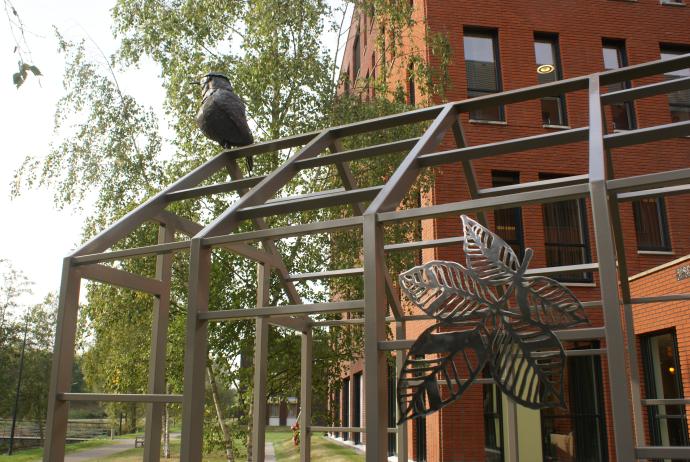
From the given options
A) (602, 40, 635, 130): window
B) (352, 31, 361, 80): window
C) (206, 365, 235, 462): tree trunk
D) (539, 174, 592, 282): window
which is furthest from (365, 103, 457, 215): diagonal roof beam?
(352, 31, 361, 80): window

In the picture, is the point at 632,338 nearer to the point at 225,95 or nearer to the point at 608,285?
the point at 608,285

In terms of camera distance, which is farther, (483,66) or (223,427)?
(483,66)

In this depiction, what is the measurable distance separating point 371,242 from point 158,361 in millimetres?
2114

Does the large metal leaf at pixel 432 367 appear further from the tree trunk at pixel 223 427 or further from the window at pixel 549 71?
the window at pixel 549 71

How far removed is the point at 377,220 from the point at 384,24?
1035cm

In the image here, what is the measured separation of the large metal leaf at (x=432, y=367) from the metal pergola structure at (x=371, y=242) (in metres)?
0.09

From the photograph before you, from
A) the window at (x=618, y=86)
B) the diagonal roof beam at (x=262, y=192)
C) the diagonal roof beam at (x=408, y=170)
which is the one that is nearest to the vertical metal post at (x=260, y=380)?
the diagonal roof beam at (x=262, y=192)

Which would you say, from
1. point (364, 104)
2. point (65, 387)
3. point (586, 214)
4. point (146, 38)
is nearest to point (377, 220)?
point (65, 387)

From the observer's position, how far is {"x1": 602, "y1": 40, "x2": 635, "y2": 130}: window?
47.8ft

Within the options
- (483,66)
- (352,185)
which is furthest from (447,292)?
(483,66)

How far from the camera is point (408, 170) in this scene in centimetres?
343

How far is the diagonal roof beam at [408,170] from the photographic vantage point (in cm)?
312

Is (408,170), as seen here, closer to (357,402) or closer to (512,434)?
(512,434)

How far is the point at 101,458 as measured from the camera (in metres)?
23.1
